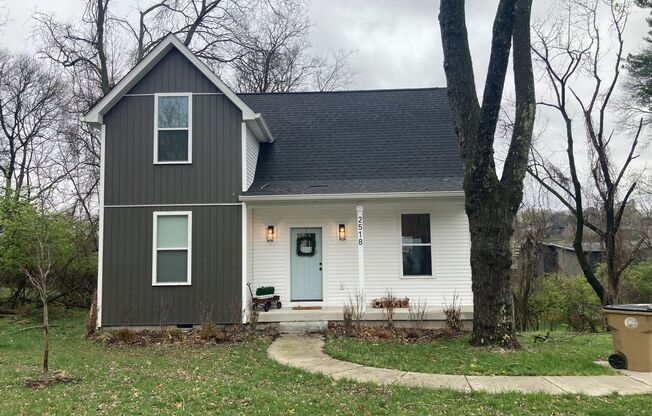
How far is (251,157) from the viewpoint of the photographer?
11.4 m

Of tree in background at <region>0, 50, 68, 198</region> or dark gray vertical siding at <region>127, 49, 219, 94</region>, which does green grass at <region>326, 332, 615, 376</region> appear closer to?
dark gray vertical siding at <region>127, 49, 219, 94</region>

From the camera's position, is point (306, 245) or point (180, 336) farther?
point (306, 245)

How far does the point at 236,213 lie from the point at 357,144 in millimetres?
4094

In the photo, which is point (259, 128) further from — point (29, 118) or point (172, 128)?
point (29, 118)

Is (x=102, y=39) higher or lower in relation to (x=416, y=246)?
higher

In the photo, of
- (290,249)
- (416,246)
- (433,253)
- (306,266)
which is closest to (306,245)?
(290,249)

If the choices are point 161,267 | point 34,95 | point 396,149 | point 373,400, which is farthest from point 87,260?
point 34,95

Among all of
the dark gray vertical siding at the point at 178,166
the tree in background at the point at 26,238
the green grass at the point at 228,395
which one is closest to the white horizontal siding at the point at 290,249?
the dark gray vertical siding at the point at 178,166

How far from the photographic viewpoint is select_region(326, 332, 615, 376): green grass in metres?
6.29

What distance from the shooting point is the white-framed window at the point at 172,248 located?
403 inches

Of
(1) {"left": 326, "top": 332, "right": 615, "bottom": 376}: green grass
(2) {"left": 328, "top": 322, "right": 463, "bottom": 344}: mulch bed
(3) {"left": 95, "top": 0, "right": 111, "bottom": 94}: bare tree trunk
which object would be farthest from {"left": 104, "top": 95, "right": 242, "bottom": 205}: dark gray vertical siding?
(3) {"left": 95, "top": 0, "right": 111, "bottom": 94}: bare tree trunk

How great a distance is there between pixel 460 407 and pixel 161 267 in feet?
25.0

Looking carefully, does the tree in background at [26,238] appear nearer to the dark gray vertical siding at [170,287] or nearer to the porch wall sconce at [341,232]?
the dark gray vertical siding at [170,287]

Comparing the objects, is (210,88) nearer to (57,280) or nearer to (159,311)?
(159,311)
